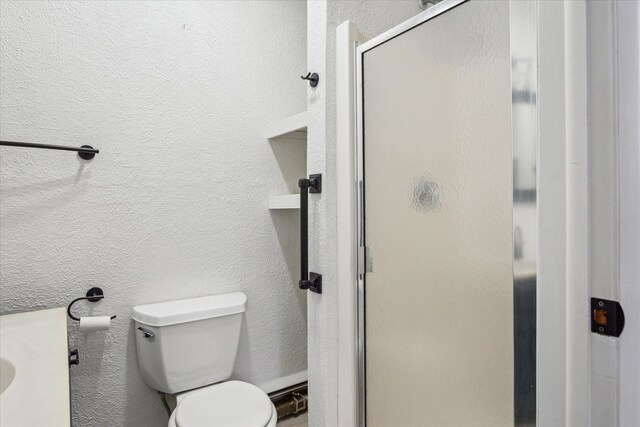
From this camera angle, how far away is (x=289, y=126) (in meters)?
1.59

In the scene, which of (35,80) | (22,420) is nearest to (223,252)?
(35,80)

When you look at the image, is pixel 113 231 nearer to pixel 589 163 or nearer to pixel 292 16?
pixel 292 16

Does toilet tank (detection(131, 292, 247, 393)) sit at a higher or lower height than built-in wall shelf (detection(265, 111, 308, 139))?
lower

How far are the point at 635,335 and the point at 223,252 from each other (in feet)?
4.77

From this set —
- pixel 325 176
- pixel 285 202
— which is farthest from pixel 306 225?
pixel 285 202

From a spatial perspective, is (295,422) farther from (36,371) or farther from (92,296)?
(36,371)

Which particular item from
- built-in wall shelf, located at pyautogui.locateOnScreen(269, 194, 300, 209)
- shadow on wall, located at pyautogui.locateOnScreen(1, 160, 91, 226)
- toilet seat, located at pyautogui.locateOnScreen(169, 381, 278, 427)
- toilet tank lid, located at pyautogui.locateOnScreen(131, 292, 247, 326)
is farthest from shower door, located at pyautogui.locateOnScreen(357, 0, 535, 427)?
shadow on wall, located at pyautogui.locateOnScreen(1, 160, 91, 226)

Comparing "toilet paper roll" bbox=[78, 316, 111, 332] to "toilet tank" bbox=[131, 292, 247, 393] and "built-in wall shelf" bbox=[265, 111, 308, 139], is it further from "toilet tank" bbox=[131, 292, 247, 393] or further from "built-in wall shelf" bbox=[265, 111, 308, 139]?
"built-in wall shelf" bbox=[265, 111, 308, 139]

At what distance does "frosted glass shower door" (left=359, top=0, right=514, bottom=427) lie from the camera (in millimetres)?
801

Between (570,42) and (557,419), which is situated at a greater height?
(570,42)

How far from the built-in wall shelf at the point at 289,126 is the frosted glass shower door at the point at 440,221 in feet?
1.33

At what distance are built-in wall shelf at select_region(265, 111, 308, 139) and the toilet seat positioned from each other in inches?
43.3

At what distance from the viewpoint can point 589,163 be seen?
658 mm

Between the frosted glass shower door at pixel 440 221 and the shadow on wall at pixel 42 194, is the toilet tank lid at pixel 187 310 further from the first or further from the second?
the frosted glass shower door at pixel 440 221
